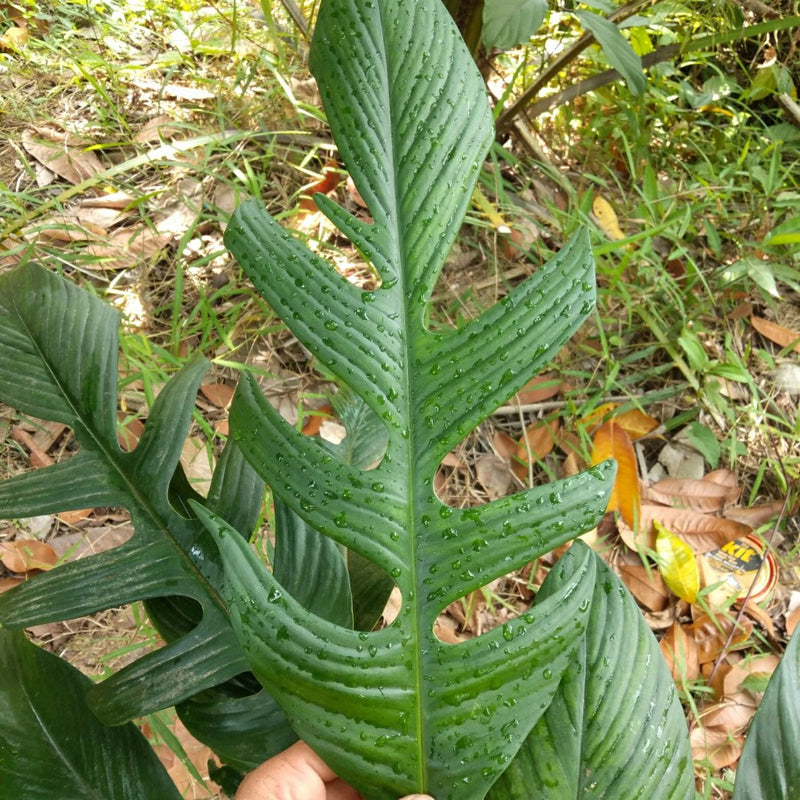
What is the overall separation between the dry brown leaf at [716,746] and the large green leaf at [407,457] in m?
0.77

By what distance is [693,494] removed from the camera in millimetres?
1384

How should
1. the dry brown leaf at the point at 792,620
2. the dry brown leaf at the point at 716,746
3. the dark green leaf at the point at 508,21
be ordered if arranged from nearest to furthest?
1. the dark green leaf at the point at 508,21
2. the dry brown leaf at the point at 716,746
3. the dry brown leaf at the point at 792,620

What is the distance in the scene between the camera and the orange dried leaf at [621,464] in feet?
4.37

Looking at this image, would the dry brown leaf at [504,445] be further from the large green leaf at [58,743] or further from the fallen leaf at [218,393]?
the large green leaf at [58,743]

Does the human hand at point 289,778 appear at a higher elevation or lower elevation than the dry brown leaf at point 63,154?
lower

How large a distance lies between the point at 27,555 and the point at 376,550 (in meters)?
0.87

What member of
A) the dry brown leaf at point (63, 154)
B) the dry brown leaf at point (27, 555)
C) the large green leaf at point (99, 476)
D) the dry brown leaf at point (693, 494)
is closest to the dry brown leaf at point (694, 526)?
the dry brown leaf at point (693, 494)

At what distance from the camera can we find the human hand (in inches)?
25.4

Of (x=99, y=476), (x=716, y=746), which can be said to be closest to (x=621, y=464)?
(x=716, y=746)

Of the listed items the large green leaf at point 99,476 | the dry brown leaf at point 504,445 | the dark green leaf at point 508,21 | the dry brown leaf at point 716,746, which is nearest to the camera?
the large green leaf at point 99,476

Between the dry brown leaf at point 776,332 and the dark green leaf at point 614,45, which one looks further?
the dry brown leaf at point 776,332

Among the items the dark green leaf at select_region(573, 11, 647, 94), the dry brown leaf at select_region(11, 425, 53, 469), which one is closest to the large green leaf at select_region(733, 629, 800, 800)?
the dark green leaf at select_region(573, 11, 647, 94)

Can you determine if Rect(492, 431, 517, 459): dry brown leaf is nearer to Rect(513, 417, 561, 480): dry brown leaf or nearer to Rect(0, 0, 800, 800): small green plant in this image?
Rect(513, 417, 561, 480): dry brown leaf

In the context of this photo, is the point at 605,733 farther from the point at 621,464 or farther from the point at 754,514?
the point at 754,514
